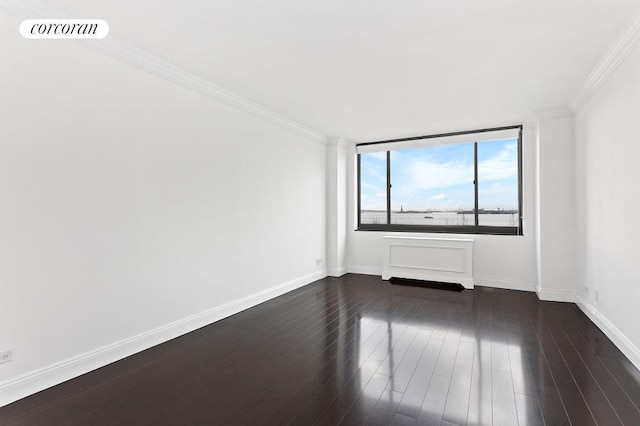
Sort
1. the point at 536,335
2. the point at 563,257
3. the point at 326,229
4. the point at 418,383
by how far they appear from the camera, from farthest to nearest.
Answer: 1. the point at 326,229
2. the point at 563,257
3. the point at 536,335
4. the point at 418,383

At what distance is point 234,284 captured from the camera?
370 centimetres

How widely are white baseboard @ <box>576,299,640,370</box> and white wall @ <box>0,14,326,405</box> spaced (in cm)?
361

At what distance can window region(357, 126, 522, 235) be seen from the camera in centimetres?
504

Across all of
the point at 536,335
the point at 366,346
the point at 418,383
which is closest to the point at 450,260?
the point at 536,335

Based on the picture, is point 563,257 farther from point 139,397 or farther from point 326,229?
point 139,397

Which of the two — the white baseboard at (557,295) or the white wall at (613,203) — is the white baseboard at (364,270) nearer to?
the white baseboard at (557,295)

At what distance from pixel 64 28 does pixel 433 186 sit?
205 inches

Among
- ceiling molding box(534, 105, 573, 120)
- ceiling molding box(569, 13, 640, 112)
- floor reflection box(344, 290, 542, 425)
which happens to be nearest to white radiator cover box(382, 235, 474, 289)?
floor reflection box(344, 290, 542, 425)

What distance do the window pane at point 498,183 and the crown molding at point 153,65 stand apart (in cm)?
345

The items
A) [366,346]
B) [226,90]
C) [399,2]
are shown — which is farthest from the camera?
[226,90]

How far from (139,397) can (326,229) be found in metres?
4.10

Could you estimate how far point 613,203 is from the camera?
287 cm

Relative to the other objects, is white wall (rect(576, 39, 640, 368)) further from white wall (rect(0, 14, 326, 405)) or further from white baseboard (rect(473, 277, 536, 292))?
white wall (rect(0, 14, 326, 405))

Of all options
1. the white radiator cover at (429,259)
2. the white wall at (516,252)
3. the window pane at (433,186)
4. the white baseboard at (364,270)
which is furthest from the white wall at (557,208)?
the white baseboard at (364,270)
